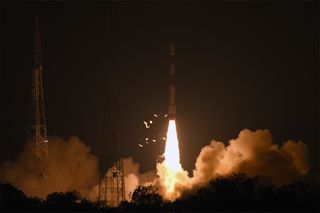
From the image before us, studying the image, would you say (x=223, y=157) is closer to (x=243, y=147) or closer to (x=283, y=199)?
(x=243, y=147)

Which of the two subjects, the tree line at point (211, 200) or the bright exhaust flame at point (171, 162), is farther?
the bright exhaust flame at point (171, 162)

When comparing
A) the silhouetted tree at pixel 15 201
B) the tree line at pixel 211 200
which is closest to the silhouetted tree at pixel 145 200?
the tree line at pixel 211 200

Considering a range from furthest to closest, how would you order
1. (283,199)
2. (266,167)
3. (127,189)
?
(127,189), (266,167), (283,199)

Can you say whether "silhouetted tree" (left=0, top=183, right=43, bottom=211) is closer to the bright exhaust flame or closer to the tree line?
the tree line

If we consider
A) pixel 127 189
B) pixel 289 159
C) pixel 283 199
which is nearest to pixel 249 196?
pixel 283 199

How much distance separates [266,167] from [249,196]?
624 cm

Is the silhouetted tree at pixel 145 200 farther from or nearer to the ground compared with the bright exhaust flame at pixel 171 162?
nearer to the ground

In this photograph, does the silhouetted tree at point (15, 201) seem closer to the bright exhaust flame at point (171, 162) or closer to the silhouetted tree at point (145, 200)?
the silhouetted tree at point (145, 200)

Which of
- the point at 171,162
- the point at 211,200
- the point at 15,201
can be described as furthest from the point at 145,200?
the point at 15,201

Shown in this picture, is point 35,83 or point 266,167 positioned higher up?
point 35,83

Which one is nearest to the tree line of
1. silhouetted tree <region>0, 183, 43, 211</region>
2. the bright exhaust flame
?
silhouetted tree <region>0, 183, 43, 211</region>

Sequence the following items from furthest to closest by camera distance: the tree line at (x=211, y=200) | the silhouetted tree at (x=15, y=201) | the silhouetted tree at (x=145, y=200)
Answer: the silhouetted tree at (x=145, y=200), the silhouetted tree at (x=15, y=201), the tree line at (x=211, y=200)

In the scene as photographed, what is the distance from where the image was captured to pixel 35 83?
75.8 meters

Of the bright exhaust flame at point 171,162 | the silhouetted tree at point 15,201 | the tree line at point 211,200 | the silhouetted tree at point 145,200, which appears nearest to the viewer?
the tree line at point 211,200
